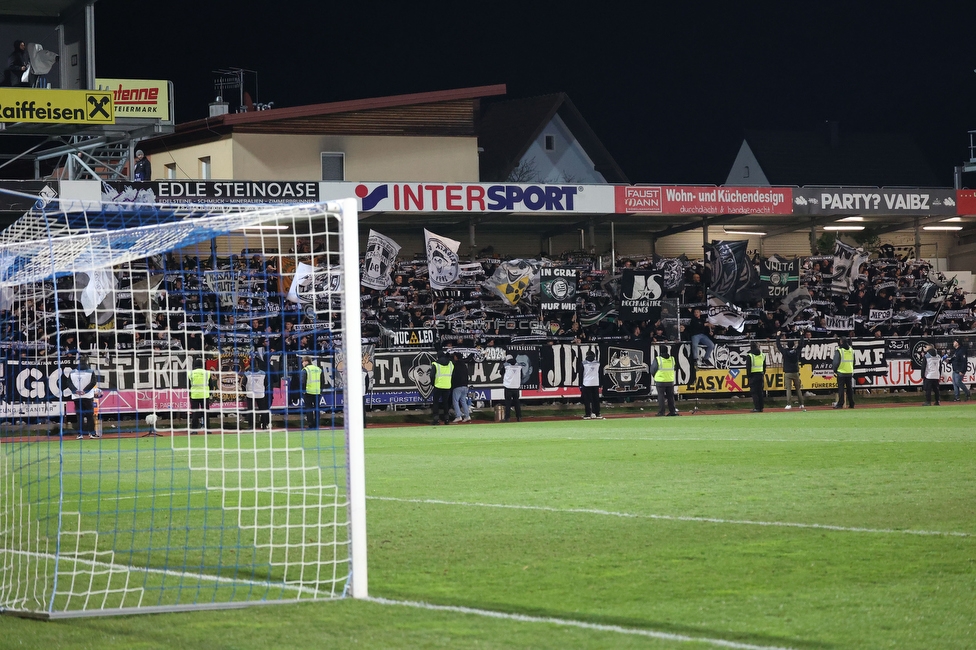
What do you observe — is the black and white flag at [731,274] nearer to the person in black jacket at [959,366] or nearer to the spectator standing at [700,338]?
the spectator standing at [700,338]

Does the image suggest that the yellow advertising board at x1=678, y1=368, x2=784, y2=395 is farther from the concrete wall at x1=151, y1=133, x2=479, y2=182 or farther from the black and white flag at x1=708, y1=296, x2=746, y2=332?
the concrete wall at x1=151, y1=133, x2=479, y2=182

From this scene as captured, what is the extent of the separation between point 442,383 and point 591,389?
142 inches

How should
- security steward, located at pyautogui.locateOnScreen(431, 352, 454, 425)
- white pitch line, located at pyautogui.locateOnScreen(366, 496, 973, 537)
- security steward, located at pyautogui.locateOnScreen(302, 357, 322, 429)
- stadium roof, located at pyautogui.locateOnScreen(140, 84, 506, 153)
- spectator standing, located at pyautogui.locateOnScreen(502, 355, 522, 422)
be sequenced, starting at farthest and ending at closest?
stadium roof, located at pyautogui.locateOnScreen(140, 84, 506, 153) < spectator standing, located at pyautogui.locateOnScreen(502, 355, 522, 422) < security steward, located at pyautogui.locateOnScreen(431, 352, 454, 425) < security steward, located at pyautogui.locateOnScreen(302, 357, 322, 429) < white pitch line, located at pyautogui.locateOnScreen(366, 496, 973, 537)

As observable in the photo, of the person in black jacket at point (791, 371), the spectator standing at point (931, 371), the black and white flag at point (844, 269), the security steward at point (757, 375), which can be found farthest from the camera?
the black and white flag at point (844, 269)

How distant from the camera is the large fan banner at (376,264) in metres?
30.6

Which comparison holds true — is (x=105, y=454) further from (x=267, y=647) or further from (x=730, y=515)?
(x=267, y=647)

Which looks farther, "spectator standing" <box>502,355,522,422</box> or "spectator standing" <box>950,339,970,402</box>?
"spectator standing" <box>950,339,970,402</box>

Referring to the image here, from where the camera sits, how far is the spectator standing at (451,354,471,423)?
27.8m

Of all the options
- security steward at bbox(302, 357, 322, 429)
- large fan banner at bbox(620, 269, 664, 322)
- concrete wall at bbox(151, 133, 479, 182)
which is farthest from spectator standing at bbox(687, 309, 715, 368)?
security steward at bbox(302, 357, 322, 429)

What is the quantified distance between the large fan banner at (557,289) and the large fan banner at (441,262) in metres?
2.44

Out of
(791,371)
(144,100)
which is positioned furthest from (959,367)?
(144,100)

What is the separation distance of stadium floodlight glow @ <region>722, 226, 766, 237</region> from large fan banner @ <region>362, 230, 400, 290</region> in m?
13.9

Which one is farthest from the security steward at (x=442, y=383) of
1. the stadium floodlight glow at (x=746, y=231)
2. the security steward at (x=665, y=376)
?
the stadium floodlight glow at (x=746, y=231)

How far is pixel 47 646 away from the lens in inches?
211
